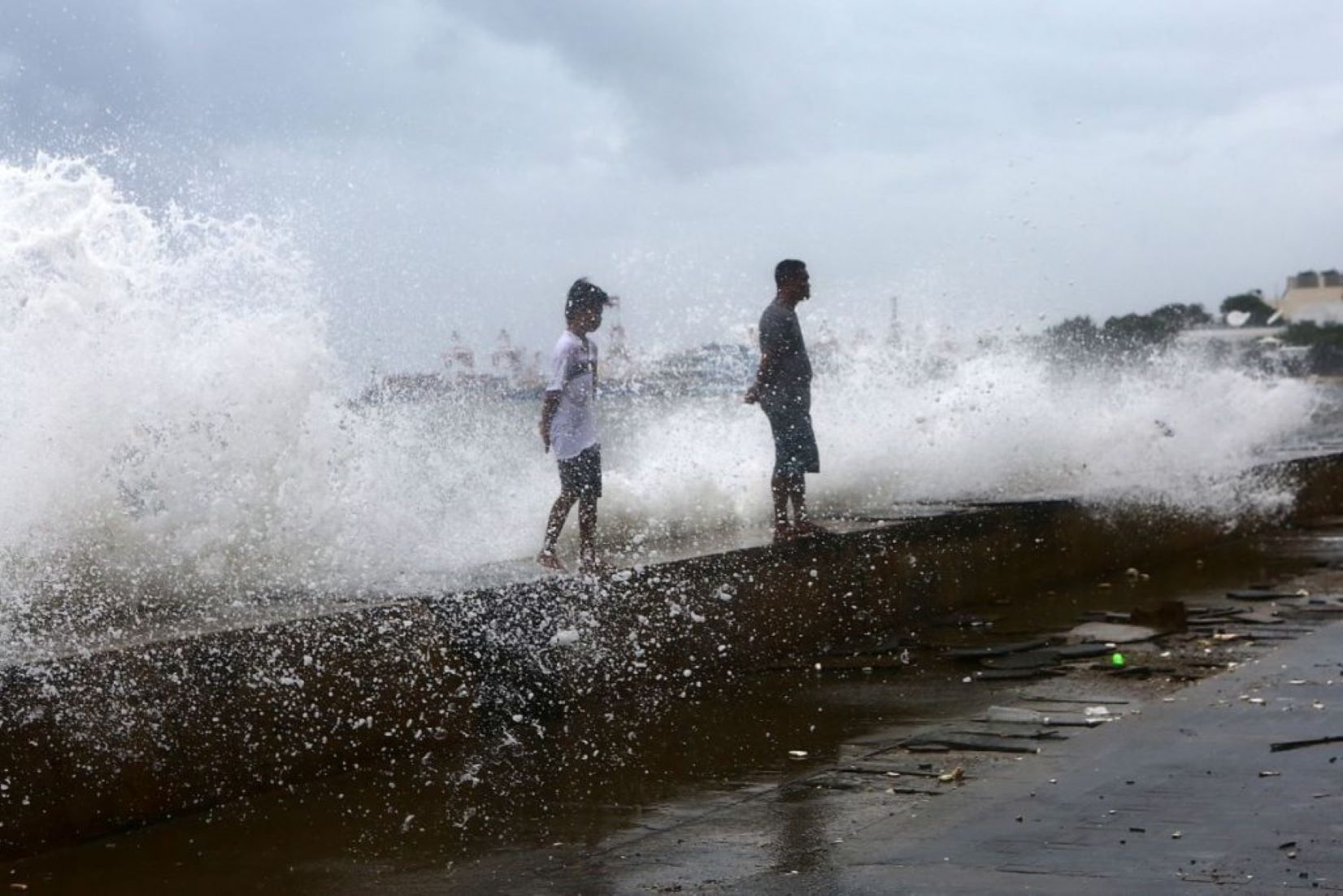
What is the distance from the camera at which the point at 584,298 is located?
339 inches

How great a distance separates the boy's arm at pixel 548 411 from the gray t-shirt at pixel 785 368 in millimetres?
1317

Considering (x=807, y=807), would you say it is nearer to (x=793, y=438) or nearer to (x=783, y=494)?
(x=783, y=494)

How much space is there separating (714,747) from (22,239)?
427 cm

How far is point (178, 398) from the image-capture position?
27.6 feet

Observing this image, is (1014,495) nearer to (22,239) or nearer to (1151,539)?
(1151,539)

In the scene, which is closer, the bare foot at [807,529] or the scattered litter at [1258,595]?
the bare foot at [807,529]

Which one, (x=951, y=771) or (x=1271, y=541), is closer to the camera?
(x=951, y=771)

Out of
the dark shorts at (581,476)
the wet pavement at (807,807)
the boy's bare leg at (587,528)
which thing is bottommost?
the wet pavement at (807,807)

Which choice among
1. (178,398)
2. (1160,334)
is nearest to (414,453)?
(178,398)

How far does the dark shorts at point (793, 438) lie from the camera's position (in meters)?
9.36

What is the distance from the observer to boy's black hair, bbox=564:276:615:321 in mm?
8586

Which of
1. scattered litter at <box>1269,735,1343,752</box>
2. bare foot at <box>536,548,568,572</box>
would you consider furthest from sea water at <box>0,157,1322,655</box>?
scattered litter at <box>1269,735,1343,752</box>

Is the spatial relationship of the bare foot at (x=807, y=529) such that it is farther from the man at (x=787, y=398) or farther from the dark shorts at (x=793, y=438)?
the dark shorts at (x=793, y=438)

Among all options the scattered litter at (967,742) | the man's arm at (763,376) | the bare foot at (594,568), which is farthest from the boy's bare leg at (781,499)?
the scattered litter at (967,742)
